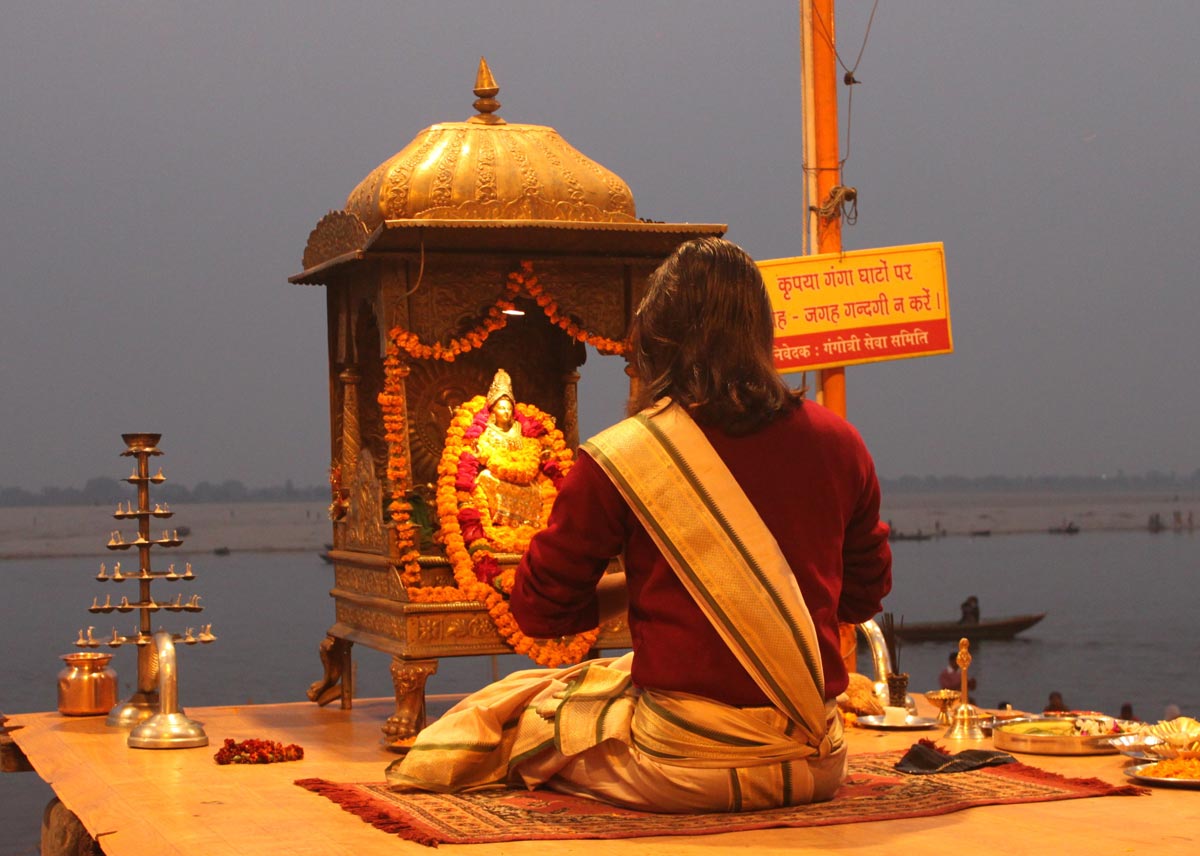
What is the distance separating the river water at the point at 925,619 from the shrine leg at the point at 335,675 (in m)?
1.07

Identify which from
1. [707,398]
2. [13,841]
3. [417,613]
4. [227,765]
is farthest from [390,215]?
[13,841]

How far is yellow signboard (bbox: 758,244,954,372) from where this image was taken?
8.55 metres

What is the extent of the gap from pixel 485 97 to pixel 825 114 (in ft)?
5.17

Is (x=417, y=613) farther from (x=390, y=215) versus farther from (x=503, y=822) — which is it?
(x=503, y=822)

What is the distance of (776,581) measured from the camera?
5457mm

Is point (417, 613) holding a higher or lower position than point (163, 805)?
higher

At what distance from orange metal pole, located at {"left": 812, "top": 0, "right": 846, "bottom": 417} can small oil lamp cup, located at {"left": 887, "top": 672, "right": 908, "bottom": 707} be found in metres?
1.32

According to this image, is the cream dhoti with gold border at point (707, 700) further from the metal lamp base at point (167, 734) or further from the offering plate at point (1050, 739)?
the metal lamp base at point (167, 734)

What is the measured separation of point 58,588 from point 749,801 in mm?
24157

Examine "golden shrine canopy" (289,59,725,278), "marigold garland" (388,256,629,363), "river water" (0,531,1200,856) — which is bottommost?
"river water" (0,531,1200,856)

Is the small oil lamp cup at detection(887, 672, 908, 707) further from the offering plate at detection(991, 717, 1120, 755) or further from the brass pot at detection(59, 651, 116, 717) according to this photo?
the brass pot at detection(59, 651, 116, 717)

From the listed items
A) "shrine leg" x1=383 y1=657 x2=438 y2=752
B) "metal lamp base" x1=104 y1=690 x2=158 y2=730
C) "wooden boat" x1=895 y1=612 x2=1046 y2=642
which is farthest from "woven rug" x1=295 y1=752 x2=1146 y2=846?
"wooden boat" x1=895 y1=612 x2=1046 y2=642

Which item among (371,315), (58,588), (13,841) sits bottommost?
(13,841)

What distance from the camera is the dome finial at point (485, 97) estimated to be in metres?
8.90
